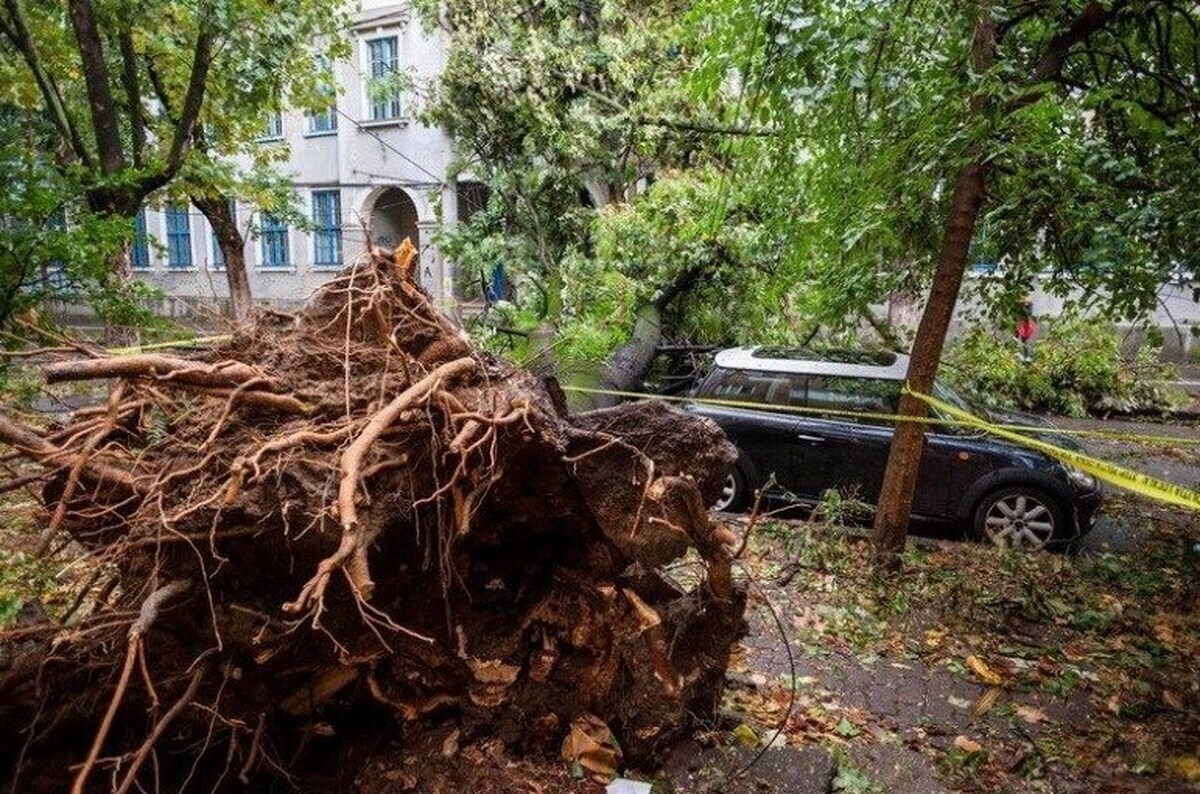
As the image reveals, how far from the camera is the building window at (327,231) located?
20812 millimetres

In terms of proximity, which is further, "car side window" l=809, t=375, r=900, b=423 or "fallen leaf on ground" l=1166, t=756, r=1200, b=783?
"car side window" l=809, t=375, r=900, b=423

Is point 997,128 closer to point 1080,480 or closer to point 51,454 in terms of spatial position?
point 1080,480

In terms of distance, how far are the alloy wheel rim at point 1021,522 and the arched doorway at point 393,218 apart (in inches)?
694

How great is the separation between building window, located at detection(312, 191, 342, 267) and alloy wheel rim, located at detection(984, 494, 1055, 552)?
64.0 feet

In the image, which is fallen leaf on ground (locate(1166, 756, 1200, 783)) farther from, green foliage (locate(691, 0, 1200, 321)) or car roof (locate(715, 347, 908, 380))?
car roof (locate(715, 347, 908, 380))

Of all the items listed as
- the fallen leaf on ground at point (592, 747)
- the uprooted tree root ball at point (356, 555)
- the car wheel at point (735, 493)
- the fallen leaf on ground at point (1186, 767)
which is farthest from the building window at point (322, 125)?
the fallen leaf on ground at point (1186, 767)

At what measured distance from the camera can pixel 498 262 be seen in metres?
11.6

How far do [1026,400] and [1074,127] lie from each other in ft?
29.2

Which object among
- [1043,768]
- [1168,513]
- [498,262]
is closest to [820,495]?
[1043,768]

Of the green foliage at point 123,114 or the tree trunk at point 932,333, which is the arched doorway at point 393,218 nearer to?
the green foliage at point 123,114

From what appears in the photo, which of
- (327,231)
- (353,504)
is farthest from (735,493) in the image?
(327,231)

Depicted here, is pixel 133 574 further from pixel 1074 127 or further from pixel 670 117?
pixel 670 117

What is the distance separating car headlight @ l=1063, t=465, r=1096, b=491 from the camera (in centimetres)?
603

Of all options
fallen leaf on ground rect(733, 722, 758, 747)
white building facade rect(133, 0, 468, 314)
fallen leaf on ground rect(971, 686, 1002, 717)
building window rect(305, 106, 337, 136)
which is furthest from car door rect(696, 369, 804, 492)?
building window rect(305, 106, 337, 136)
